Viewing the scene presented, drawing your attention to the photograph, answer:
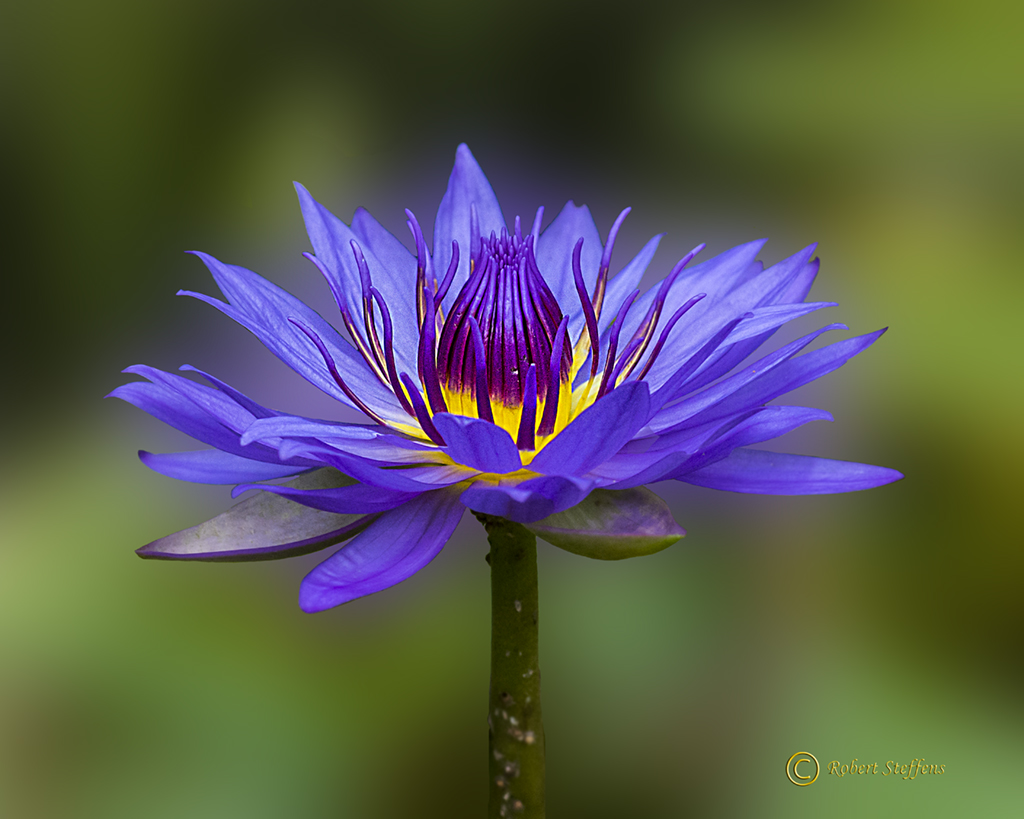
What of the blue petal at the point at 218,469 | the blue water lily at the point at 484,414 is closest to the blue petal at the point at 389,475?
the blue water lily at the point at 484,414

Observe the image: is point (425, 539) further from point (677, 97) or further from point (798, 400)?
point (677, 97)

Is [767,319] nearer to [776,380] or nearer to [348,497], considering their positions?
[776,380]

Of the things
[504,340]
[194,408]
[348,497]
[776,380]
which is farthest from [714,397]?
[194,408]

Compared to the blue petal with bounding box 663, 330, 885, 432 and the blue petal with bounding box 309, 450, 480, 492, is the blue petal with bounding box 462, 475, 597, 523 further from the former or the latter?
the blue petal with bounding box 663, 330, 885, 432

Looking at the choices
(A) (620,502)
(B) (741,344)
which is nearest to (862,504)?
(B) (741,344)

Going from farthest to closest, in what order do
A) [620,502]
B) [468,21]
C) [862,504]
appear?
[468,21], [862,504], [620,502]

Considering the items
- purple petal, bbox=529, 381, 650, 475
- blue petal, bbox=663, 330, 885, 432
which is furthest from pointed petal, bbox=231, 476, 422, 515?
blue petal, bbox=663, 330, 885, 432
